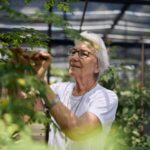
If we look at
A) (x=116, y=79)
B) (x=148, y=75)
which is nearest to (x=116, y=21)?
(x=148, y=75)

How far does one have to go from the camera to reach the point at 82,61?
7.58ft

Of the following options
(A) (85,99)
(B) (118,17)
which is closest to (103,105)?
(A) (85,99)

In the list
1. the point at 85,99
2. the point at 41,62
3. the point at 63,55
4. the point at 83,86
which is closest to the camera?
the point at 41,62

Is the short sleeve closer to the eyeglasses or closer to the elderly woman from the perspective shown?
the elderly woman

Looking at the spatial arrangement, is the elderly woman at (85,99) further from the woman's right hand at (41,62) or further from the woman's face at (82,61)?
the woman's right hand at (41,62)

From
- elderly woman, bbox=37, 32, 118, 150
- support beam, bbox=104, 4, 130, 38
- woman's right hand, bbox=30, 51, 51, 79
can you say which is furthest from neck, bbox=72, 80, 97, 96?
support beam, bbox=104, 4, 130, 38

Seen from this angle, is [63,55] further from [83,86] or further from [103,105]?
[103,105]

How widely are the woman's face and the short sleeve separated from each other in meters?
0.15

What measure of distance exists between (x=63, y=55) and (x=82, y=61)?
35.2 ft

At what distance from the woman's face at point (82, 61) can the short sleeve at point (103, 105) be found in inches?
6.0

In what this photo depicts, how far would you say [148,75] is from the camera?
11.8 meters

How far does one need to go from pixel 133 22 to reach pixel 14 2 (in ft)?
10.9

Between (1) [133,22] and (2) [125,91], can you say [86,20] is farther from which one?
(2) [125,91]

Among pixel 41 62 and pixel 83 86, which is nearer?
pixel 41 62
